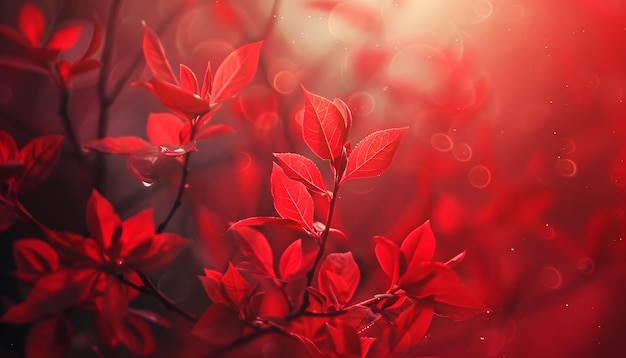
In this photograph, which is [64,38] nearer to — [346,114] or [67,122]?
[67,122]

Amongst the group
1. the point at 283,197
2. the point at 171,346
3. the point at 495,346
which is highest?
the point at 283,197

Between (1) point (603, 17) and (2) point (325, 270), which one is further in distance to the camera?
(1) point (603, 17)

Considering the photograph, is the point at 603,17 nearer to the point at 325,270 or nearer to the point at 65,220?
the point at 325,270

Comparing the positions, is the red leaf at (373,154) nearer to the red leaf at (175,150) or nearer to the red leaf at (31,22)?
the red leaf at (175,150)

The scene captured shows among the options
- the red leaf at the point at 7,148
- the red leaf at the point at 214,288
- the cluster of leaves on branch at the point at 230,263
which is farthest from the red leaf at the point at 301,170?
the red leaf at the point at 7,148

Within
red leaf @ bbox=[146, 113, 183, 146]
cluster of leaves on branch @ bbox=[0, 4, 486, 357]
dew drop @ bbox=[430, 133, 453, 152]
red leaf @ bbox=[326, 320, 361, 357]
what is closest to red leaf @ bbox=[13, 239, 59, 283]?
cluster of leaves on branch @ bbox=[0, 4, 486, 357]

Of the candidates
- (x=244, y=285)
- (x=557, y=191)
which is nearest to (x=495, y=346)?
(x=557, y=191)
